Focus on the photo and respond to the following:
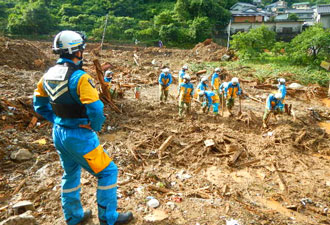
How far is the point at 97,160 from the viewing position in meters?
3.10

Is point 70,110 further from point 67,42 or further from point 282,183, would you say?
point 282,183

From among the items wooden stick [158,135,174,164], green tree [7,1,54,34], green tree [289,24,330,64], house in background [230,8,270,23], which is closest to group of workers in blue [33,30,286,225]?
wooden stick [158,135,174,164]

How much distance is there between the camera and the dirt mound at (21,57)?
15244 mm

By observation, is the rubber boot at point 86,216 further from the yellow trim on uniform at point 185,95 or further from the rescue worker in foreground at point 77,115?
the yellow trim on uniform at point 185,95

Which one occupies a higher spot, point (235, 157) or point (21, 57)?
point (21, 57)

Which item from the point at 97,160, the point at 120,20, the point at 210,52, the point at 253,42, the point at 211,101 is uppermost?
the point at 120,20

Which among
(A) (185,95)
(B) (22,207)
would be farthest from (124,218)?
(A) (185,95)

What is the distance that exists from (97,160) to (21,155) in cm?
352

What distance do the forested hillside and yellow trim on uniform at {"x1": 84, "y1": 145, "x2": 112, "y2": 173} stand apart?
29.7 m

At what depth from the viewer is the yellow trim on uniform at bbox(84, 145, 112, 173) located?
3059mm

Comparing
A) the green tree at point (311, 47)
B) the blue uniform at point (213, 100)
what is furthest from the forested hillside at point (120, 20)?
the blue uniform at point (213, 100)

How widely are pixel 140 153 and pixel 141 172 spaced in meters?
1.03

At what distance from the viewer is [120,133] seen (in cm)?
816

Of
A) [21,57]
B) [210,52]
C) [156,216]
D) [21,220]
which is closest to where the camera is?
[21,220]
